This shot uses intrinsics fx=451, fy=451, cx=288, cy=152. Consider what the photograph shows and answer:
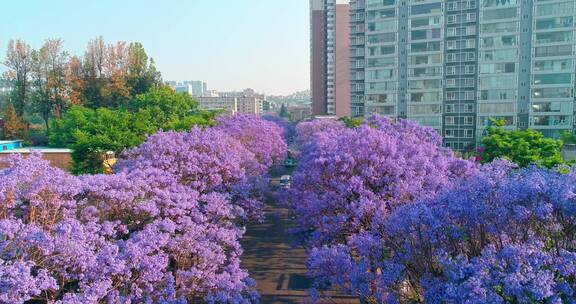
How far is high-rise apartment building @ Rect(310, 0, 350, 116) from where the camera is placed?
9725 centimetres

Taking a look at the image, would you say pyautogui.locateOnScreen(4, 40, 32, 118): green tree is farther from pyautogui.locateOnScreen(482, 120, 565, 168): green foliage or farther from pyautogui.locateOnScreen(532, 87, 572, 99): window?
pyautogui.locateOnScreen(532, 87, 572, 99): window

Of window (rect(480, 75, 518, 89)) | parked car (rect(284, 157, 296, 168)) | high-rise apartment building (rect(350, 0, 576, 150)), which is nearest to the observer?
high-rise apartment building (rect(350, 0, 576, 150))

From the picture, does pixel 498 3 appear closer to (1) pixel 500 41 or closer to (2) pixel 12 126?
(1) pixel 500 41

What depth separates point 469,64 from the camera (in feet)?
179

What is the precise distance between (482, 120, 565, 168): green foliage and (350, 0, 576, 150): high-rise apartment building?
20872mm

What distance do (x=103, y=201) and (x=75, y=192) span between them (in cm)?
91

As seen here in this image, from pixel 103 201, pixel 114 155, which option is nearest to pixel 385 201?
pixel 103 201

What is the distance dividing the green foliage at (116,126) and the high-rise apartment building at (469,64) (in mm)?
26083

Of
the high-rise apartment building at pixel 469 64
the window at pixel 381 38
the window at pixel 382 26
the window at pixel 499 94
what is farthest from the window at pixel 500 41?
the window at pixel 382 26

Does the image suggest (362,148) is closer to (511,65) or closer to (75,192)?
(75,192)

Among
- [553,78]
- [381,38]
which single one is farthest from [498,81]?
[381,38]

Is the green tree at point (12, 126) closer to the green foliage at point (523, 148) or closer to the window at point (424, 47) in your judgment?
the window at point (424, 47)

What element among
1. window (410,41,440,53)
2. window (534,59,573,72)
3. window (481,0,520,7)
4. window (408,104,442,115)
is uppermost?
window (481,0,520,7)

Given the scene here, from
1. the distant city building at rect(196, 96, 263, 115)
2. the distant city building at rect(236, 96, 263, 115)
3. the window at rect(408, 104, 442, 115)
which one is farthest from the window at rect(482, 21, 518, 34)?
the distant city building at rect(236, 96, 263, 115)
